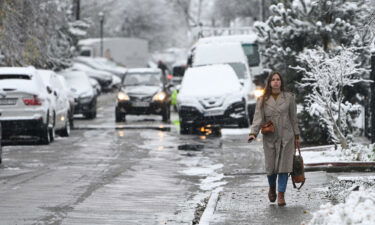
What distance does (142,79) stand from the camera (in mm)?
34344

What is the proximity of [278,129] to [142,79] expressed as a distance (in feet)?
72.5

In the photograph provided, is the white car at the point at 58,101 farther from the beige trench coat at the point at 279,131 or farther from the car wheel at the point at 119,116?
the beige trench coat at the point at 279,131

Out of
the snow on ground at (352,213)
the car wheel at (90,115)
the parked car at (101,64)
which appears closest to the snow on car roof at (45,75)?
the car wheel at (90,115)

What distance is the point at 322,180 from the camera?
15031 mm

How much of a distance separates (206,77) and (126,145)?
5.38m

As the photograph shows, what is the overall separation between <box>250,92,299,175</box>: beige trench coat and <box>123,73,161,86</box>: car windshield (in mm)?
21300

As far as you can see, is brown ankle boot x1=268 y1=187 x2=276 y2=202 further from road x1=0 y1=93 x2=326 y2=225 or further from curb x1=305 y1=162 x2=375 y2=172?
curb x1=305 y1=162 x2=375 y2=172

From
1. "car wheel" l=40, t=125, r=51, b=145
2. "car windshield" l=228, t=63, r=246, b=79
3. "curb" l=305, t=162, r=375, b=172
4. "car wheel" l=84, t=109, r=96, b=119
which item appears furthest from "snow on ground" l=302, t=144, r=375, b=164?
"car wheel" l=84, t=109, r=96, b=119

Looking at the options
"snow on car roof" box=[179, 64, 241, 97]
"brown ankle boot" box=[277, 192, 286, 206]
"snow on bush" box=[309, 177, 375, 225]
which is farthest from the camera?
"snow on car roof" box=[179, 64, 241, 97]

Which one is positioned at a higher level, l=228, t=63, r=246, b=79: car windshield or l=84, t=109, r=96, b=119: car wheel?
l=228, t=63, r=246, b=79: car windshield

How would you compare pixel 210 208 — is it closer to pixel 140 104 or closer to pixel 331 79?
pixel 331 79

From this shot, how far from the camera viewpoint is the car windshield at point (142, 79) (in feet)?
111

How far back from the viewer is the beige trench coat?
1236 centimetres

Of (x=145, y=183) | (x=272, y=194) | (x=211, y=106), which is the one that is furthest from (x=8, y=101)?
(x=272, y=194)
